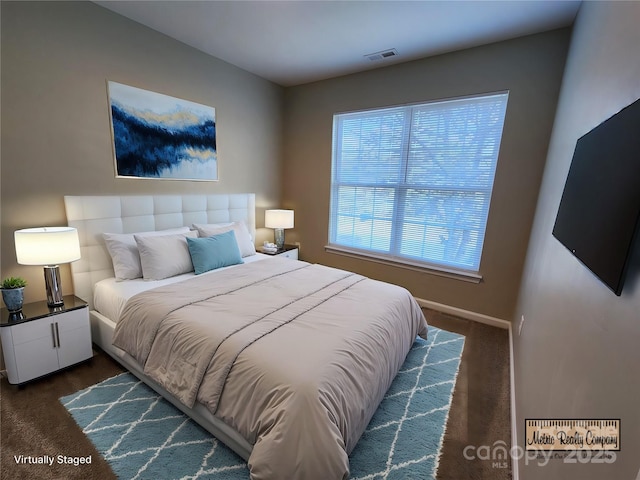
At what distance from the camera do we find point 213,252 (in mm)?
2748

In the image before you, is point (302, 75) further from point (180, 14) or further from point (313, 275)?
point (313, 275)

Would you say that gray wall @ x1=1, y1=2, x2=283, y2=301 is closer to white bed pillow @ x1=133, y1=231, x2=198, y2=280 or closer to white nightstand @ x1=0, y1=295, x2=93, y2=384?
white nightstand @ x1=0, y1=295, x2=93, y2=384

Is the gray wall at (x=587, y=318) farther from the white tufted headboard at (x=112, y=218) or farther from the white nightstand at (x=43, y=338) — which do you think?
the white tufted headboard at (x=112, y=218)

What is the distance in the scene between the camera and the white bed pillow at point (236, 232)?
301cm

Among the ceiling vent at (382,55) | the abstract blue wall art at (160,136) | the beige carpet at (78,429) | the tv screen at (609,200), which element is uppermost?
the ceiling vent at (382,55)

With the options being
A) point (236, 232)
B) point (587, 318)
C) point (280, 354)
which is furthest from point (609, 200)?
point (236, 232)

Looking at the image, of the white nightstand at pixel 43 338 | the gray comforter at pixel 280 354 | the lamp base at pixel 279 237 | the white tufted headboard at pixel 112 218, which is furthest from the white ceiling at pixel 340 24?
the white nightstand at pixel 43 338

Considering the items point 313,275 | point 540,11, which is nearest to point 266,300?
point 313,275

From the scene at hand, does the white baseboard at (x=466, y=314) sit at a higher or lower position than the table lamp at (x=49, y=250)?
lower

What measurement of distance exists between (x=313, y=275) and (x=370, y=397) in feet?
3.96

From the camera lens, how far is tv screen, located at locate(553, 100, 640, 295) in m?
0.69

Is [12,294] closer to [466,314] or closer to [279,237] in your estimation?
[279,237]

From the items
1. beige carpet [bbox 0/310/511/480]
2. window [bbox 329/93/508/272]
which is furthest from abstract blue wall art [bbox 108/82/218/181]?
beige carpet [bbox 0/310/511/480]

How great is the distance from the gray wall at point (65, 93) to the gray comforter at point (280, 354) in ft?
3.66
